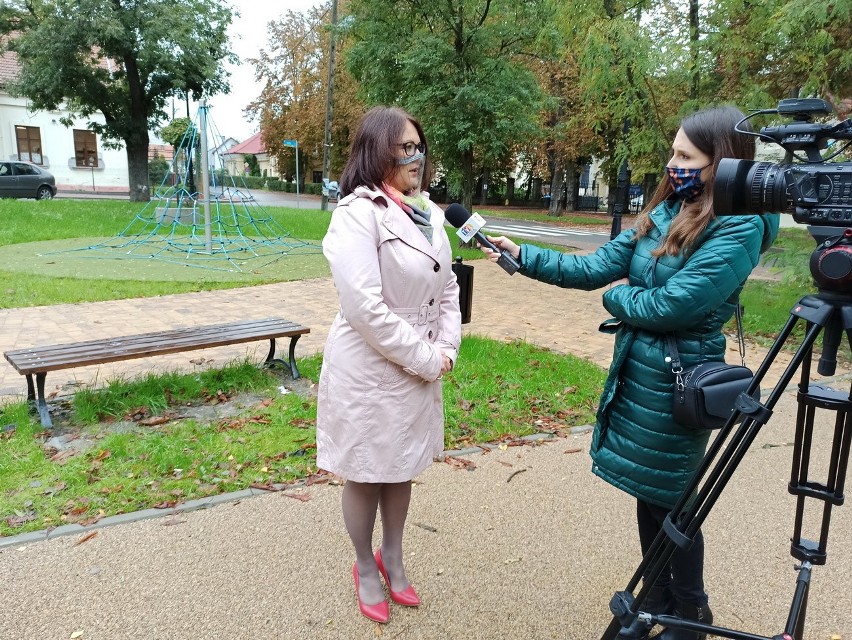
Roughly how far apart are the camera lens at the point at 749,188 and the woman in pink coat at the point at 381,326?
1.08m

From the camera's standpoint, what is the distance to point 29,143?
3722 centimetres

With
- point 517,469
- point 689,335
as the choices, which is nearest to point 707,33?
point 517,469

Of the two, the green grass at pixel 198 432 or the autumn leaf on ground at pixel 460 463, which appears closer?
the green grass at pixel 198 432

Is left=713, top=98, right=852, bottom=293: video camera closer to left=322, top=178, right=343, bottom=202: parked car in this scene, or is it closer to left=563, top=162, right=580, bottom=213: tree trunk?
left=322, top=178, right=343, bottom=202: parked car

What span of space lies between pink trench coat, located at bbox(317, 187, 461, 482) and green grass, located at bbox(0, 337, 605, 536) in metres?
1.50

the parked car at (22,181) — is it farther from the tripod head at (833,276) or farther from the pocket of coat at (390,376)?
the tripod head at (833,276)

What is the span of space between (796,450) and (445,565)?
1.67m

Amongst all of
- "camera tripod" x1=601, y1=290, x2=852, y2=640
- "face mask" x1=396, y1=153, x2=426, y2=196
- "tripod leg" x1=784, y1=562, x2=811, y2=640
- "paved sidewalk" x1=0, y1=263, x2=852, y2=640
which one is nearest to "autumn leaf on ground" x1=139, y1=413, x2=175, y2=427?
"paved sidewalk" x1=0, y1=263, x2=852, y2=640

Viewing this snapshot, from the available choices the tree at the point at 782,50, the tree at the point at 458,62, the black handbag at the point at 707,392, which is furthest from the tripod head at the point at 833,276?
the tree at the point at 458,62

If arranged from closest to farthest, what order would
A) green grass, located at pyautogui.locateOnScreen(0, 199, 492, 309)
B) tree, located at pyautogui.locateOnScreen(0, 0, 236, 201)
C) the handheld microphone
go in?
the handheld microphone < green grass, located at pyautogui.locateOnScreen(0, 199, 492, 309) < tree, located at pyautogui.locateOnScreen(0, 0, 236, 201)

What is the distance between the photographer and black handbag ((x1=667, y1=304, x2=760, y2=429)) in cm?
208

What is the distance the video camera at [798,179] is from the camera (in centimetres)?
158

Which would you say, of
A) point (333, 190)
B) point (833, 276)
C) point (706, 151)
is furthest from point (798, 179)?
point (333, 190)

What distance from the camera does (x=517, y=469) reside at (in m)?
4.02
